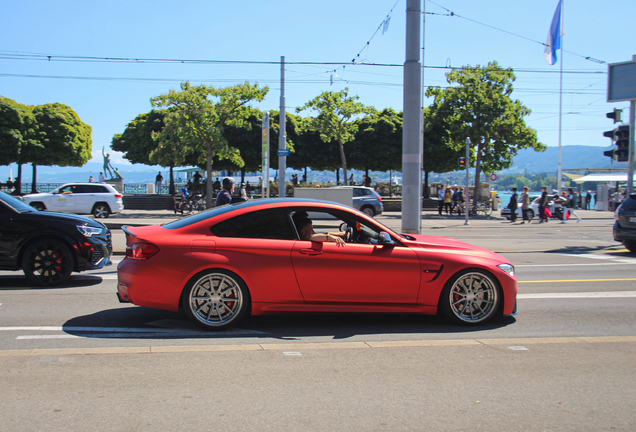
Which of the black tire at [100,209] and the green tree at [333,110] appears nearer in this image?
the black tire at [100,209]

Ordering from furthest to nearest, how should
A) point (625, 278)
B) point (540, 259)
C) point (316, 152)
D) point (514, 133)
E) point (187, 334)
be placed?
point (316, 152) → point (514, 133) → point (540, 259) → point (625, 278) → point (187, 334)

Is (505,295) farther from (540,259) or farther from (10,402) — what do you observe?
(540,259)

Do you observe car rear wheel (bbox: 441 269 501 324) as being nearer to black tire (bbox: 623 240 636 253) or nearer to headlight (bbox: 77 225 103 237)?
headlight (bbox: 77 225 103 237)

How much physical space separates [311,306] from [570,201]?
32.0m

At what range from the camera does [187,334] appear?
5504 millimetres

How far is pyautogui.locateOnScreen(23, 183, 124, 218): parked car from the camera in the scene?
23.8 meters

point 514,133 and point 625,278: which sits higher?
point 514,133

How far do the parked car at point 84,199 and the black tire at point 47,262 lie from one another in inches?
675

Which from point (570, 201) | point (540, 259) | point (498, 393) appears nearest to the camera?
point (498, 393)

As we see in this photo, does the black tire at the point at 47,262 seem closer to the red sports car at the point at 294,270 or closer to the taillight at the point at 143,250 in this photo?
the red sports car at the point at 294,270

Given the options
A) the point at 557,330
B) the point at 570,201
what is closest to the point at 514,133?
the point at 570,201

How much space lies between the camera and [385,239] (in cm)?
574

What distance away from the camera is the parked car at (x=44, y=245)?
787 cm

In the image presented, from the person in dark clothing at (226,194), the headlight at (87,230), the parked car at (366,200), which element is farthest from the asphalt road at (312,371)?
the parked car at (366,200)
